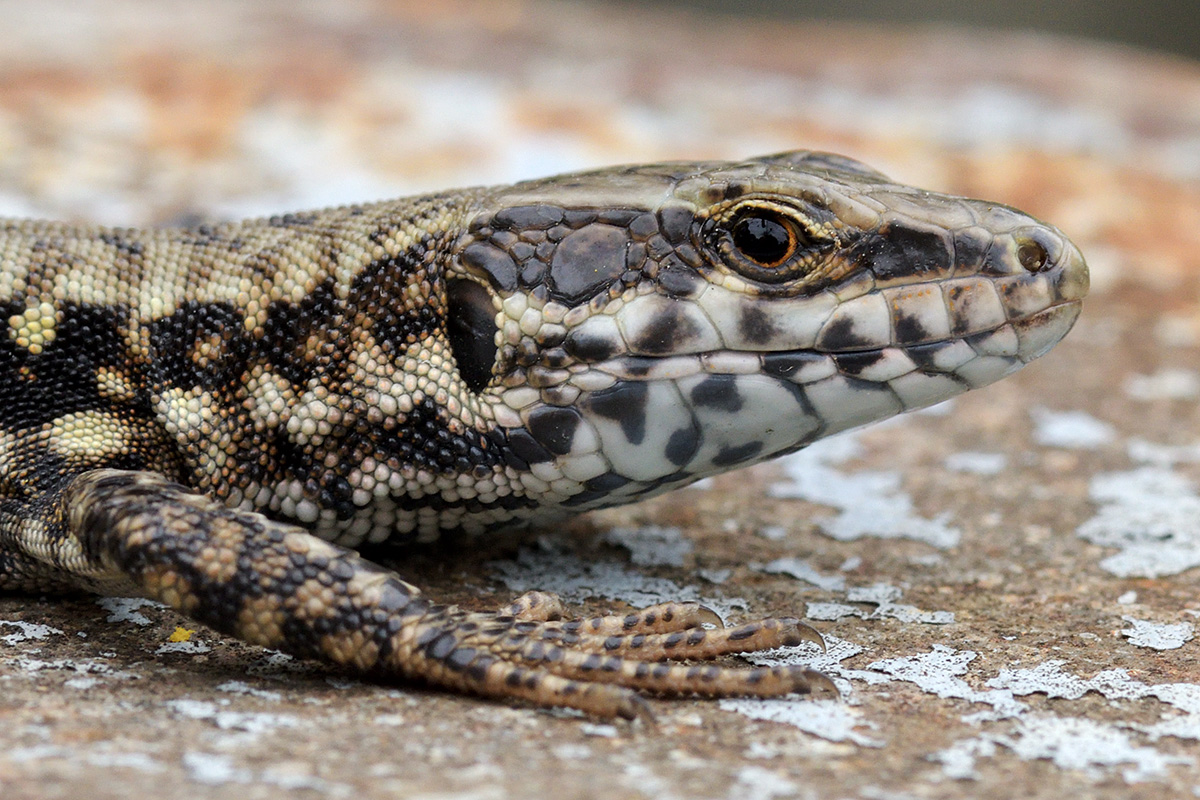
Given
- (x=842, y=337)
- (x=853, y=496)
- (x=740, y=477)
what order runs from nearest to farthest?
1. (x=842, y=337)
2. (x=853, y=496)
3. (x=740, y=477)

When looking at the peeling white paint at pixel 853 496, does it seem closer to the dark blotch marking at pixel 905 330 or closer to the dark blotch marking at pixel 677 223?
the dark blotch marking at pixel 905 330

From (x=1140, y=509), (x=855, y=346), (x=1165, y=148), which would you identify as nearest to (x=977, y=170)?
(x=1165, y=148)

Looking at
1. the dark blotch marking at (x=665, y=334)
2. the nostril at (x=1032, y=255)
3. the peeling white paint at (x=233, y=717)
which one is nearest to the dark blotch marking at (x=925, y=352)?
the nostril at (x=1032, y=255)

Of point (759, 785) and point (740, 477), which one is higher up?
point (740, 477)

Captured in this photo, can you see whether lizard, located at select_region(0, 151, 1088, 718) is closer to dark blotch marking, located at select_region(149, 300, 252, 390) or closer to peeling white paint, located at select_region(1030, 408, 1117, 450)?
dark blotch marking, located at select_region(149, 300, 252, 390)

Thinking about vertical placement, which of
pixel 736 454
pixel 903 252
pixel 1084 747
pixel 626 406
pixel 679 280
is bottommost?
pixel 1084 747

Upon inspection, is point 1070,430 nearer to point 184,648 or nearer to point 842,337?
point 842,337

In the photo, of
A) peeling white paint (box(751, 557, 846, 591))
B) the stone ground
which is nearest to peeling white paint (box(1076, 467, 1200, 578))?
the stone ground

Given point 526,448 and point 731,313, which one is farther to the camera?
point 526,448

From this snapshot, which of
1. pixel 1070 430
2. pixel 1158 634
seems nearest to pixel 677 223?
pixel 1158 634
